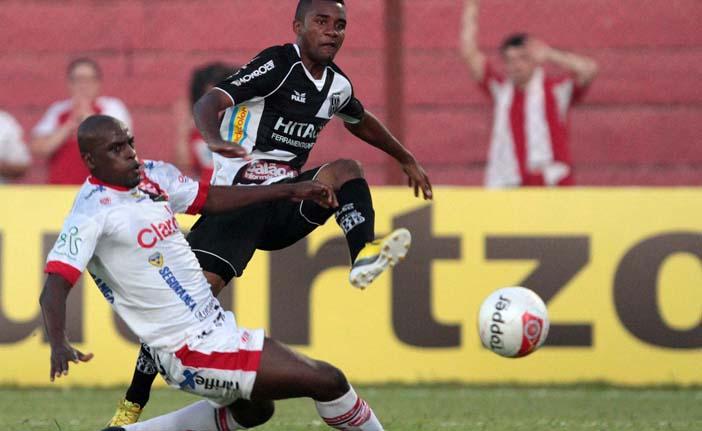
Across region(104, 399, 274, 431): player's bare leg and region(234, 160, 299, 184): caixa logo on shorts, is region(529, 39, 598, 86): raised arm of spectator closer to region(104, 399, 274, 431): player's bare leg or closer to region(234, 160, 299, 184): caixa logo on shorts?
region(234, 160, 299, 184): caixa logo on shorts

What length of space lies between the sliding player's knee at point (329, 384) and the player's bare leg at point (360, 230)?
0.44 metres

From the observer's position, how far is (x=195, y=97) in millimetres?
9852

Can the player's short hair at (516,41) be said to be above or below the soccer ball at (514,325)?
above

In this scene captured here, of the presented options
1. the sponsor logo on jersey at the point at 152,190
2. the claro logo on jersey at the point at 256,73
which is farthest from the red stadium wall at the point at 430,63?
the sponsor logo on jersey at the point at 152,190

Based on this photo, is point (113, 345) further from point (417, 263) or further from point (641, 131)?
point (641, 131)

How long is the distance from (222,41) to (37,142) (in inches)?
70.3

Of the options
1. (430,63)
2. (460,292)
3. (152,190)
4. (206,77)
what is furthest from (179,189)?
(430,63)

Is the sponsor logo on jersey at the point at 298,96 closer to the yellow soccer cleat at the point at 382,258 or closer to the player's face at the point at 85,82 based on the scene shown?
the yellow soccer cleat at the point at 382,258

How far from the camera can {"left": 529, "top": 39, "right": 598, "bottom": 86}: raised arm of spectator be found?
1038cm

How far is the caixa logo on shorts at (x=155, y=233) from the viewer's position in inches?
225

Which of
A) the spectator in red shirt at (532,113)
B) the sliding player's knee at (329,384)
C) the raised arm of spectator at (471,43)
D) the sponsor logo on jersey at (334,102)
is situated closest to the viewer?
the sliding player's knee at (329,384)

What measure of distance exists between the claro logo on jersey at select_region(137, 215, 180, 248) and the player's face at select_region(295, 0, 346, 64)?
123 centimetres

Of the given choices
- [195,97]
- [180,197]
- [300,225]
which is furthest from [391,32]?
[180,197]

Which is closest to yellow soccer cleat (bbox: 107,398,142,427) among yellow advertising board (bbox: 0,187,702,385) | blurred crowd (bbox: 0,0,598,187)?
yellow advertising board (bbox: 0,187,702,385)
